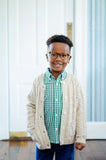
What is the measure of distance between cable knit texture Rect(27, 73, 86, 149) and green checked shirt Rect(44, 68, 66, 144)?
0.08ft

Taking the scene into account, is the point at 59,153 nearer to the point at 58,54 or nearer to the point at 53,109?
the point at 53,109

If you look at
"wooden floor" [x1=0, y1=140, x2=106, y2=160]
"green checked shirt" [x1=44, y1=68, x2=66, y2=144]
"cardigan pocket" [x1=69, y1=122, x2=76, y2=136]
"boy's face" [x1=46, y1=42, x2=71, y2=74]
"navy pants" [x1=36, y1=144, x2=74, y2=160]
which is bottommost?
"wooden floor" [x1=0, y1=140, x2=106, y2=160]

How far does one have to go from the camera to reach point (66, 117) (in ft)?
2.91

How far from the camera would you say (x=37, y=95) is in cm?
91

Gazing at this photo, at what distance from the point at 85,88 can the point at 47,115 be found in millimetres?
1288

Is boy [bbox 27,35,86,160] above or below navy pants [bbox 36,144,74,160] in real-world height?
above

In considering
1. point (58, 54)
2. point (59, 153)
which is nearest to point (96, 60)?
point (58, 54)

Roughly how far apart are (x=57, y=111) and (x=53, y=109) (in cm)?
2

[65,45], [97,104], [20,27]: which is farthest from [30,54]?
[65,45]

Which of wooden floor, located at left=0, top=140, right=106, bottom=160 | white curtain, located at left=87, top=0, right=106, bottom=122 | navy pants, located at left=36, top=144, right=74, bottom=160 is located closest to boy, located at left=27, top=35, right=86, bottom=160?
navy pants, located at left=36, top=144, right=74, bottom=160

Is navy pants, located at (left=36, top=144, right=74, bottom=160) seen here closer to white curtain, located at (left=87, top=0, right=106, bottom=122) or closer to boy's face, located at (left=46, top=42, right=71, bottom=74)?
boy's face, located at (left=46, top=42, right=71, bottom=74)

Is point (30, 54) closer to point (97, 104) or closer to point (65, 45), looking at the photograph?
point (97, 104)

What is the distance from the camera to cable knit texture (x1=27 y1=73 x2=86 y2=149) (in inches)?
34.3

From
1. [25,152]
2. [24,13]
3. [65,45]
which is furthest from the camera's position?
[24,13]
